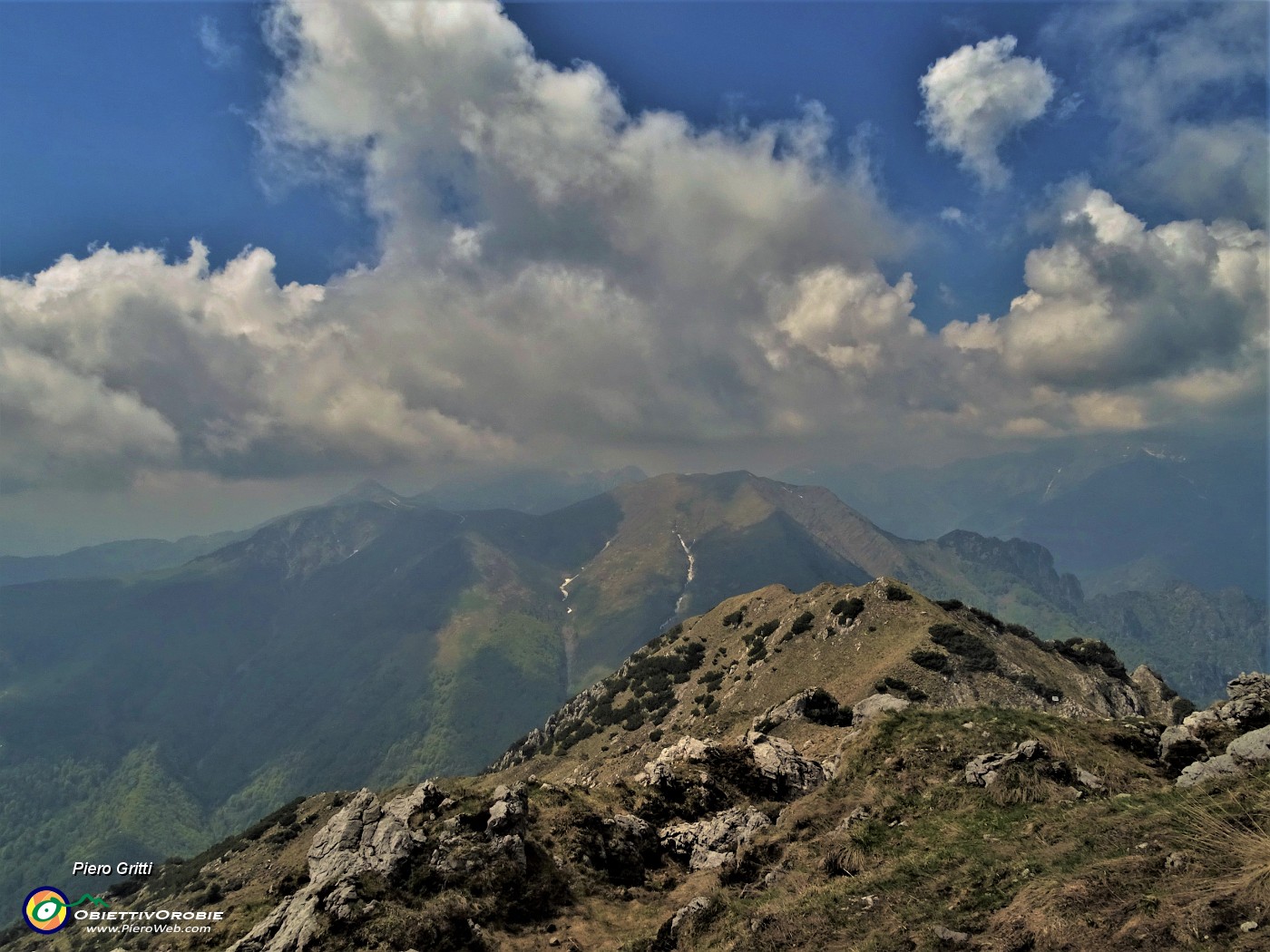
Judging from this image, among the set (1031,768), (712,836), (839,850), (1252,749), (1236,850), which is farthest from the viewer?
(712,836)

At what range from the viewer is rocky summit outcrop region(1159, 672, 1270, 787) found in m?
22.6

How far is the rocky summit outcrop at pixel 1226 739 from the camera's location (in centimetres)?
2264

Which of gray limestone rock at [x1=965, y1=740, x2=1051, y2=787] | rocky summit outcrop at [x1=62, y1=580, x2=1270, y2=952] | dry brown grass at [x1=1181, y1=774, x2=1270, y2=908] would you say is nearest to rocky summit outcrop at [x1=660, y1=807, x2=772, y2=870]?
rocky summit outcrop at [x1=62, y1=580, x2=1270, y2=952]

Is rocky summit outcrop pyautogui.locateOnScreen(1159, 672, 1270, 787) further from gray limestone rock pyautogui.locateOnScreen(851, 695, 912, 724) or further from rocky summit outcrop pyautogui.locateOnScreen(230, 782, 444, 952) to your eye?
rocky summit outcrop pyautogui.locateOnScreen(230, 782, 444, 952)

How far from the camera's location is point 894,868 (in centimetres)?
2017

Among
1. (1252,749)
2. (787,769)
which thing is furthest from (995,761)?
(787,769)

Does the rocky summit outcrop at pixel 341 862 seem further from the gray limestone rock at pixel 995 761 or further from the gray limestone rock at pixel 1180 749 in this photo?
the gray limestone rock at pixel 1180 749

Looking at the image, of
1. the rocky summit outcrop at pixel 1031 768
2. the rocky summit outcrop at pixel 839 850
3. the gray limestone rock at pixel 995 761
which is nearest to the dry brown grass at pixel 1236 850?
the rocky summit outcrop at pixel 839 850

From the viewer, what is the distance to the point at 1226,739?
2931 centimetres

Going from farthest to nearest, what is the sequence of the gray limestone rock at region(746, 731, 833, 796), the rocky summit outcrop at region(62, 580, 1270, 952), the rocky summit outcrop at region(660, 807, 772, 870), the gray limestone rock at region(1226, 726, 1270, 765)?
the gray limestone rock at region(746, 731, 833, 796), the rocky summit outcrop at region(660, 807, 772, 870), the gray limestone rock at region(1226, 726, 1270, 765), the rocky summit outcrop at region(62, 580, 1270, 952)

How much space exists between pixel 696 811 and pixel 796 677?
52864mm

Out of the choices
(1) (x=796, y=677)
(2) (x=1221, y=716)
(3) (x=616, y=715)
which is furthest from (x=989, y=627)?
(3) (x=616, y=715)

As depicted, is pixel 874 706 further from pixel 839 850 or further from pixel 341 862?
pixel 341 862

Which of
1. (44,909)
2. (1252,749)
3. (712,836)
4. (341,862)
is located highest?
(1252,749)
